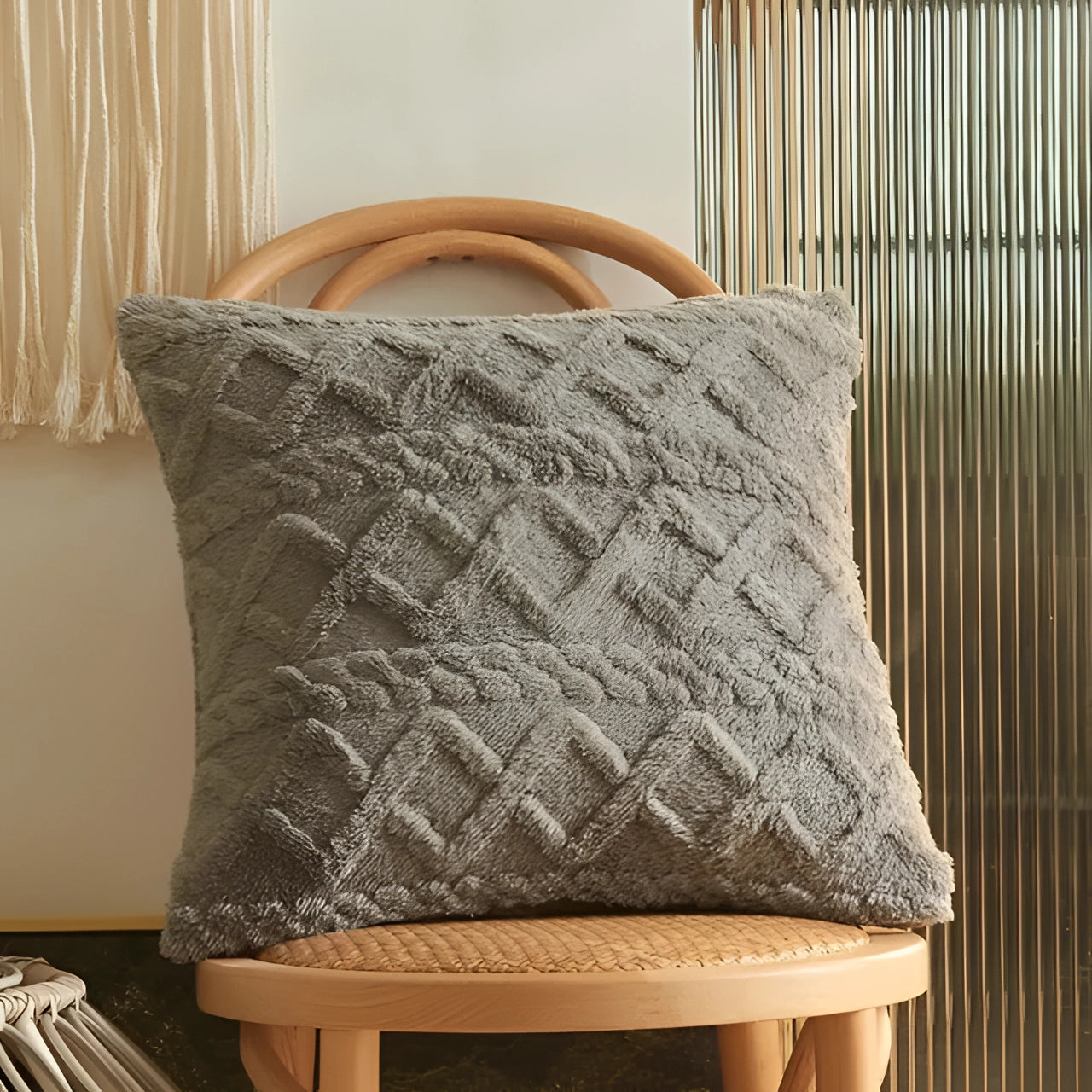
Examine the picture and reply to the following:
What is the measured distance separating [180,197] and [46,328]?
0.17m

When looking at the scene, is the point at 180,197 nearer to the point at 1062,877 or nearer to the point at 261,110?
the point at 261,110

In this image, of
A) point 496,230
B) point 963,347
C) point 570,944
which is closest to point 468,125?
point 496,230

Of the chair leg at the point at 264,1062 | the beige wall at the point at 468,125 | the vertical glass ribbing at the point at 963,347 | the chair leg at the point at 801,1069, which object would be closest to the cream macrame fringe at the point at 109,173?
the beige wall at the point at 468,125

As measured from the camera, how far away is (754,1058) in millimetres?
823

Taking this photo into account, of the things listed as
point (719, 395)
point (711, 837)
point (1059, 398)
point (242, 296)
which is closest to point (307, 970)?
point (711, 837)

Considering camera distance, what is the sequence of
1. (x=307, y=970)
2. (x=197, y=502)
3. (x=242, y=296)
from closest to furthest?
(x=307, y=970)
(x=197, y=502)
(x=242, y=296)

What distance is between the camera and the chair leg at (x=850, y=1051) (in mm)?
540

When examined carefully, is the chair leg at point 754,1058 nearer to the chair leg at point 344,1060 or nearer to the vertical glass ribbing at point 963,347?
the vertical glass ribbing at point 963,347

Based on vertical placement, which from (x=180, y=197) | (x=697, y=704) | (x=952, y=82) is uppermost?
(x=952, y=82)

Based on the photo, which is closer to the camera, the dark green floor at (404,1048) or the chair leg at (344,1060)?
the chair leg at (344,1060)

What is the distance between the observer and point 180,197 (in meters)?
0.95

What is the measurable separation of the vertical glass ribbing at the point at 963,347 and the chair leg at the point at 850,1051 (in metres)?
0.47

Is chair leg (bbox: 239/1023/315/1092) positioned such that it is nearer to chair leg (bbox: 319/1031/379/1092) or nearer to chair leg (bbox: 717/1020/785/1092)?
chair leg (bbox: 319/1031/379/1092)

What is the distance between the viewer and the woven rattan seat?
50 centimetres
